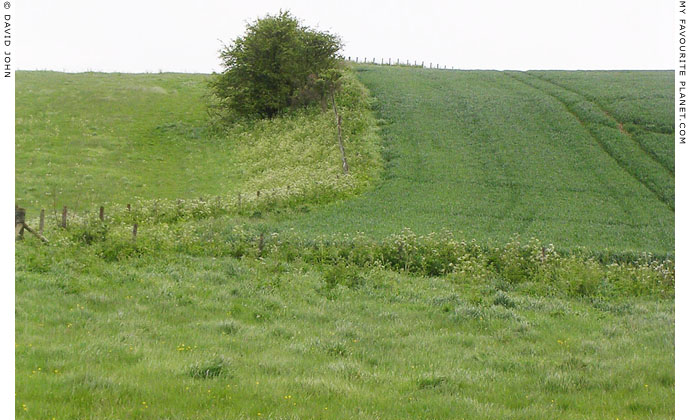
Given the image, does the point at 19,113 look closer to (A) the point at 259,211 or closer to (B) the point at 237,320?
(A) the point at 259,211

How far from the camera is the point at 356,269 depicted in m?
18.3

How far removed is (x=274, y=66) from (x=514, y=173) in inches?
1086

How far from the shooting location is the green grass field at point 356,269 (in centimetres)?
813

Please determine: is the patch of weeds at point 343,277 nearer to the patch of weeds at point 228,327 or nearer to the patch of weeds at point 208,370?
the patch of weeds at point 228,327

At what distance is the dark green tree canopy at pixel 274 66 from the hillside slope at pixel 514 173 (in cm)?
753

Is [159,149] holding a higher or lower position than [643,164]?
higher

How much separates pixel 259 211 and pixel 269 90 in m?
28.9

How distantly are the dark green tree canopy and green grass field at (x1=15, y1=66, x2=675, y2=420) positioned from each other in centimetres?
348

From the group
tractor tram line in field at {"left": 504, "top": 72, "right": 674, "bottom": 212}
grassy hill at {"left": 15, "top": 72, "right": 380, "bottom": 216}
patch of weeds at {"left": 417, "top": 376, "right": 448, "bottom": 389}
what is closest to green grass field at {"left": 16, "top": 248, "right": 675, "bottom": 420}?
patch of weeds at {"left": 417, "top": 376, "right": 448, "bottom": 389}

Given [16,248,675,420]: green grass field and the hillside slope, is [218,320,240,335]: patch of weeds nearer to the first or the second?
[16,248,675,420]: green grass field

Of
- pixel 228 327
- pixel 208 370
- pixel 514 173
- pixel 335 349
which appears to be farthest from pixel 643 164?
Result: pixel 208 370

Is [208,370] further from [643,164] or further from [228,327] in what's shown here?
[643,164]

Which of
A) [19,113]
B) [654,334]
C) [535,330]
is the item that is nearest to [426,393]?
[535,330]

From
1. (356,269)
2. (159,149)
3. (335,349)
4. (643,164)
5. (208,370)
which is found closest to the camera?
(208,370)
